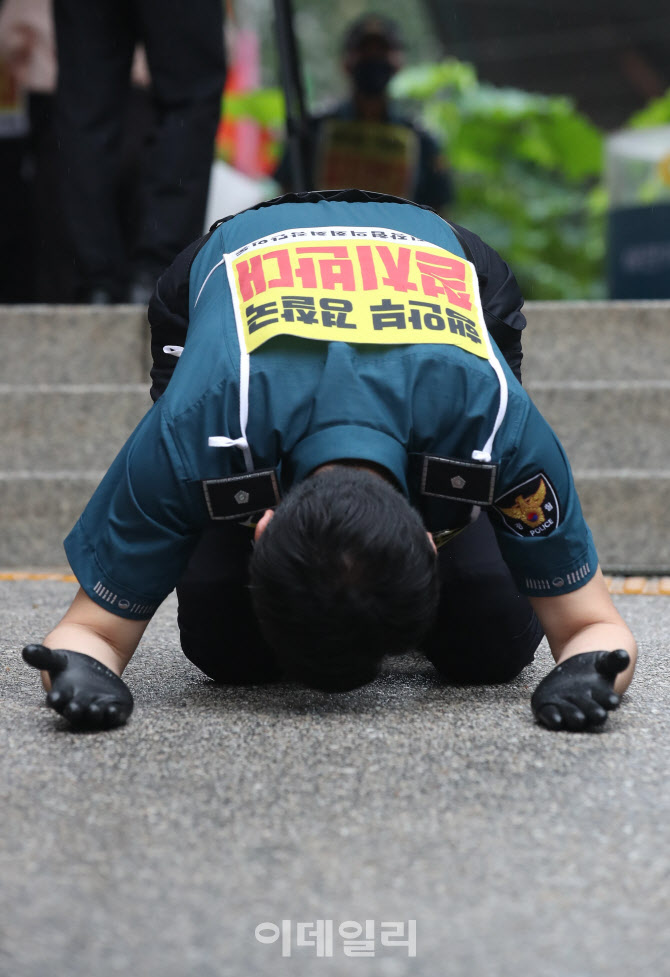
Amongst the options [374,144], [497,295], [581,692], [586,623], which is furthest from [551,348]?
[581,692]

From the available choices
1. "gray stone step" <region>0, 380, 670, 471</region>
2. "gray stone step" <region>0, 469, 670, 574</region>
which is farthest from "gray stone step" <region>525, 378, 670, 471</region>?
"gray stone step" <region>0, 469, 670, 574</region>

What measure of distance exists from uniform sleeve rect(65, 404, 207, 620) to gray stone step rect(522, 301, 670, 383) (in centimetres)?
197

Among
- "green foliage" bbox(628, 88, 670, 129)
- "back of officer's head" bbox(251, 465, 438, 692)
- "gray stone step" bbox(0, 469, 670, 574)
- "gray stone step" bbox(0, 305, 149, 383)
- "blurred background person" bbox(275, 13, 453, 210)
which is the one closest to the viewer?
"back of officer's head" bbox(251, 465, 438, 692)

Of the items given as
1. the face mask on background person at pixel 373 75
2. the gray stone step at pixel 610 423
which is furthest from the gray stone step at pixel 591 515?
the face mask on background person at pixel 373 75

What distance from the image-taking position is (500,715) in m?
1.81

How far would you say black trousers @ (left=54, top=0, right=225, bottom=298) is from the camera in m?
3.14

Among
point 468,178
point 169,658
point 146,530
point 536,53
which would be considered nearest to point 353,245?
point 146,530

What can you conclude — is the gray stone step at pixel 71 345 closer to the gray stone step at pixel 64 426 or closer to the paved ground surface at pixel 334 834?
the gray stone step at pixel 64 426

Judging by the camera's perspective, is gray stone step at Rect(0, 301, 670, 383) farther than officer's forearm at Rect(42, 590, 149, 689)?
Yes

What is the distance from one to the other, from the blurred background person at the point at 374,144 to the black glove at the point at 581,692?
10.6 feet

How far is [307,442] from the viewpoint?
1.61m

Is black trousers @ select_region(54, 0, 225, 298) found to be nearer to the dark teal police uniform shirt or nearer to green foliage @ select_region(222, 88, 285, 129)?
the dark teal police uniform shirt

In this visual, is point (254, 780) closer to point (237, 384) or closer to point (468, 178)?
point (237, 384)

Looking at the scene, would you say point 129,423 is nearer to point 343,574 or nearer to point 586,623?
point 586,623
